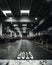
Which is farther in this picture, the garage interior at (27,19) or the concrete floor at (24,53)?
the garage interior at (27,19)

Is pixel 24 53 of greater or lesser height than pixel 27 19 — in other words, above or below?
below

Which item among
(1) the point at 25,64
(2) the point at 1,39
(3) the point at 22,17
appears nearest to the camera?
(1) the point at 25,64

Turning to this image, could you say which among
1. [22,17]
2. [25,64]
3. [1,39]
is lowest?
[25,64]

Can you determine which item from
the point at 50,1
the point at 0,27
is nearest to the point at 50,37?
the point at 0,27

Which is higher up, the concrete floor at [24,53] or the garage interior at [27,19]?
the garage interior at [27,19]

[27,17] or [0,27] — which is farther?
[0,27]

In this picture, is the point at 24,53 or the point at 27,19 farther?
the point at 27,19

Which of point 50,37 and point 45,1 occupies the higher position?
point 45,1

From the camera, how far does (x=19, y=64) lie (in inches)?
110

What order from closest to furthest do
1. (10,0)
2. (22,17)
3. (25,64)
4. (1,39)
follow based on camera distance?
1. (25,64)
2. (10,0)
3. (22,17)
4. (1,39)

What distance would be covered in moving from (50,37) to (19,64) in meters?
10.1

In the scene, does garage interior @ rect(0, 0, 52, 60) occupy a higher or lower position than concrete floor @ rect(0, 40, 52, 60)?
higher

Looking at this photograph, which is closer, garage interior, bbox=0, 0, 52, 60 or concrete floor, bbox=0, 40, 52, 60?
concrete floor, bbox=0, 40, 52, 60

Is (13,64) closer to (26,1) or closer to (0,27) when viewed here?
(26,1)
